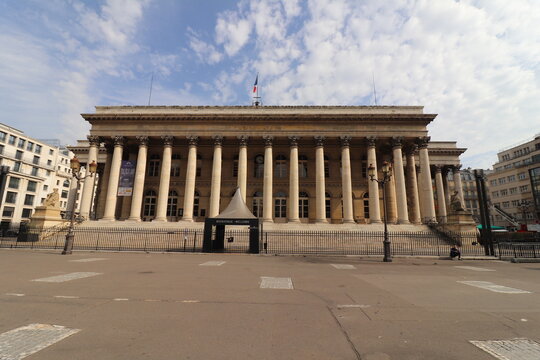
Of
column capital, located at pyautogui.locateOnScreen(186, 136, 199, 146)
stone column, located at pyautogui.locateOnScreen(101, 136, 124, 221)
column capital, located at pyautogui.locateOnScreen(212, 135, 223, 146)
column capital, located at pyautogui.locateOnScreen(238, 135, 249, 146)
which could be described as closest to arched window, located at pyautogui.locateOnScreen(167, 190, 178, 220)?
stone column, located at pyautogui.locateOnScreen(101, 136, 124, 221)

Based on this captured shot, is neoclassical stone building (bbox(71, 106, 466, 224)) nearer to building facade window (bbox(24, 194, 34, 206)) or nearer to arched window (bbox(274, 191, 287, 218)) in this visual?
arched window (bbox(274, 191, 287, 218))

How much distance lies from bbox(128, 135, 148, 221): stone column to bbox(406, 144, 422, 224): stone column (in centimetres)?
2981

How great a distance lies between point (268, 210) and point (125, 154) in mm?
20654

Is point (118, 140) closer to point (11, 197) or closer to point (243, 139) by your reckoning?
point (243, 139)

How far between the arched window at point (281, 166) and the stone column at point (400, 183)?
1279cm

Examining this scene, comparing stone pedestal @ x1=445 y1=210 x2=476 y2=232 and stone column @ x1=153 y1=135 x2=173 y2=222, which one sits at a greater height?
stone column @ x1=153 y1=135 x2=173 y2=222

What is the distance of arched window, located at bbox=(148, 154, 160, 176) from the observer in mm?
35094

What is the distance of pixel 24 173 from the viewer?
176ft

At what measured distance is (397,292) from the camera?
21.3 ft

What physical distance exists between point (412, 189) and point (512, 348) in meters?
30.3

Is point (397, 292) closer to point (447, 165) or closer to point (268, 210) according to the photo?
point (268, 210)

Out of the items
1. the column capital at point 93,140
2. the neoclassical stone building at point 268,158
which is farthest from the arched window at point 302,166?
the column capital at point 93,140

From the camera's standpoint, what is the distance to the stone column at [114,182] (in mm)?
28641

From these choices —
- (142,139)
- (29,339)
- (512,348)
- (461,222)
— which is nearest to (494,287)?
(512,348)
